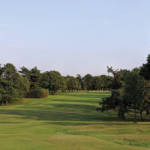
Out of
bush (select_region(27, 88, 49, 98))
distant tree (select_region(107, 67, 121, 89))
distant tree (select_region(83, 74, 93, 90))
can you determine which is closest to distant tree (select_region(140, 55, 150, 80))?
distant tree (select_region(107, 67, 121, 89))

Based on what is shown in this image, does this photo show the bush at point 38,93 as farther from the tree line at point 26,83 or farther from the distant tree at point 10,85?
the distant tree at point 10,85

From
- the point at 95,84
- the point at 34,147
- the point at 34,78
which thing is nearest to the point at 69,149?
the point at 34,147

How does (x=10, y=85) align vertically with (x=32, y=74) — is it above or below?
below

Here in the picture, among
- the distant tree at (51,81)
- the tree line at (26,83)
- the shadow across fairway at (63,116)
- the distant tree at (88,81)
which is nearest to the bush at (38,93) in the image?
the tree line at (26,83)

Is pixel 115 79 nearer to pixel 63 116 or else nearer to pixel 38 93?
pixel 63 116

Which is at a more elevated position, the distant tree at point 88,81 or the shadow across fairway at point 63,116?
the distant tree at point 88,81

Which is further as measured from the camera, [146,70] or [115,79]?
[115,79]

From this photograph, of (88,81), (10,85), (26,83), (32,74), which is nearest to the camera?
(10,85)

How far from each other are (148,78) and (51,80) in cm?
6948

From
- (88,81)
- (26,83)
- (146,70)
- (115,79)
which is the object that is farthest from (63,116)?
(88,81)

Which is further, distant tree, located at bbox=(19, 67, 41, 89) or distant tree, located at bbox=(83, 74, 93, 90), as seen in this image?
distant tree, located at bbox=(83, 74, 93, 90)

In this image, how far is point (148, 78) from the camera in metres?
29.5

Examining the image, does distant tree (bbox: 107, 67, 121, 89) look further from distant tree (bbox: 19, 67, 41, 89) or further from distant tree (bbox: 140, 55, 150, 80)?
distant tree (bbox: 19, 67, 41, 89)

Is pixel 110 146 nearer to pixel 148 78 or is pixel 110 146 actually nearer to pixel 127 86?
pixel 127 86
